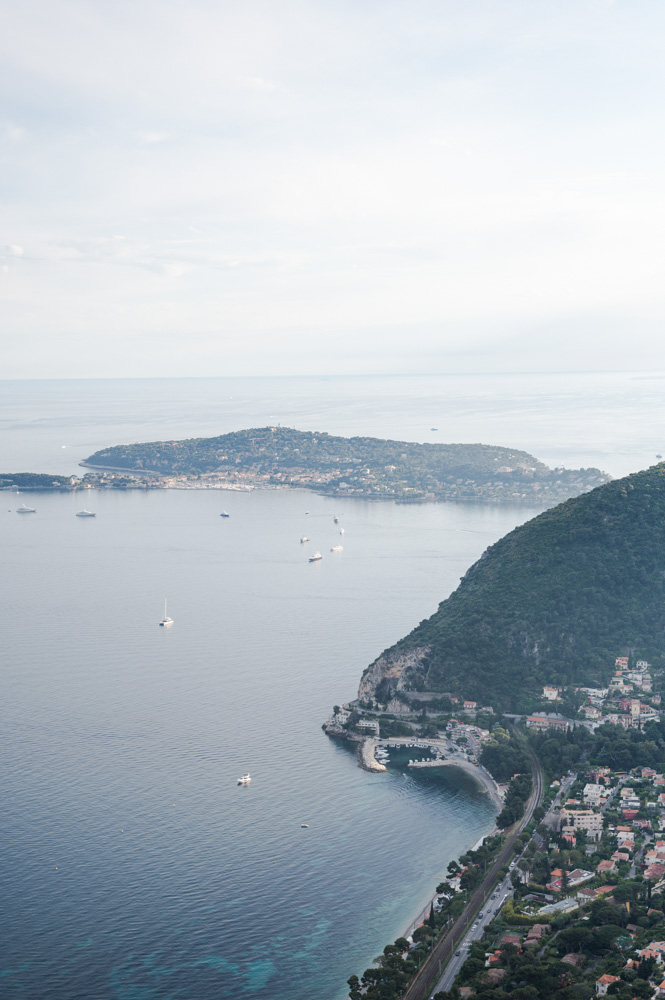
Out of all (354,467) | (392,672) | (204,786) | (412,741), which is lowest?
(204,786)

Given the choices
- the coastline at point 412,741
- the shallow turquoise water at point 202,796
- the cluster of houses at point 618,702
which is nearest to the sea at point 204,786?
the shallow turquoise water at point 202,796

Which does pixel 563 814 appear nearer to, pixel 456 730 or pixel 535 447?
pixel 456 730

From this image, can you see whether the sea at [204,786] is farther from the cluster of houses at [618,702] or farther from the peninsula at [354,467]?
the peninsula at [354,467]

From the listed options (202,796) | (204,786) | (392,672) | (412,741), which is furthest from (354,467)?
(202,796)

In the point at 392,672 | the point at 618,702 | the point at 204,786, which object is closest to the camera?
A: the point at 204,786

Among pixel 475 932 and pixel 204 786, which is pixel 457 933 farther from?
pixel 204 786

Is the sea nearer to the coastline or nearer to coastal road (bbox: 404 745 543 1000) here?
the coastline
